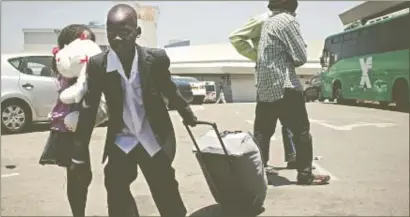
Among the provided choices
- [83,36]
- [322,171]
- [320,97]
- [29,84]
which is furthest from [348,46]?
[29,84]

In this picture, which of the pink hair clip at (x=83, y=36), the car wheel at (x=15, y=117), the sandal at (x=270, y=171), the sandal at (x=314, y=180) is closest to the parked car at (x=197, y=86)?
the pink hair clip at (x=83, y=36)

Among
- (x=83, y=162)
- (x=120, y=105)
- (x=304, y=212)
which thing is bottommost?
(x=304, y=212)

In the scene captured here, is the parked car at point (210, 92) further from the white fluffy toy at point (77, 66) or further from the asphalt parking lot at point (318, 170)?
the white fluffy toy at point (77, 66)

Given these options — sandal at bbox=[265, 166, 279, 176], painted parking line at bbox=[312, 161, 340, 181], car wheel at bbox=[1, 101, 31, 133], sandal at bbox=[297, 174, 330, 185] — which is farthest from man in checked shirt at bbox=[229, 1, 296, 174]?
car wheel at bbox=[1, 101, 31, 133]

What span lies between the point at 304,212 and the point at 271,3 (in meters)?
1.44

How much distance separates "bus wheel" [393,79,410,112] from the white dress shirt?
0.66 meters

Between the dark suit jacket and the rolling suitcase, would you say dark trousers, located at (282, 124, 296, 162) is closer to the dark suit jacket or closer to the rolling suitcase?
the rolling suitcase

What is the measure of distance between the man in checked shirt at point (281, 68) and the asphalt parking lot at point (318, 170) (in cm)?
7

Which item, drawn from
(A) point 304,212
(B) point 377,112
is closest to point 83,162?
(B) point 377,112

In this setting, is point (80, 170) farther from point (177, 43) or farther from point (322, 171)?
point (322, 171)

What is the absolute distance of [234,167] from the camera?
5.27 feet

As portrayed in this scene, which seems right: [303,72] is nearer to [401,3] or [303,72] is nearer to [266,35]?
[266,35]

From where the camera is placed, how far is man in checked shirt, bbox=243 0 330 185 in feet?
4.22

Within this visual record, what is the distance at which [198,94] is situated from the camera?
1.42m
